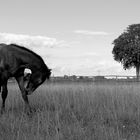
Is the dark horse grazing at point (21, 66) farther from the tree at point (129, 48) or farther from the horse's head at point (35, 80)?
the tree at point (129, 48)

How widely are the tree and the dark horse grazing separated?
1876 inches

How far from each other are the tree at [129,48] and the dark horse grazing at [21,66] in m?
47.7

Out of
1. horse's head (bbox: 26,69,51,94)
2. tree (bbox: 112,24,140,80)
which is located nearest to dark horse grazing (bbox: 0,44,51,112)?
horse's head (bbox: 26,69,51,94)

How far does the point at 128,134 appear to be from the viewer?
19.0ft

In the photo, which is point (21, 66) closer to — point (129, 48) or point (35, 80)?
point (35, 80)

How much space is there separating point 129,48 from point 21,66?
49469 millimetres

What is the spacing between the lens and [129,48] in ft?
188

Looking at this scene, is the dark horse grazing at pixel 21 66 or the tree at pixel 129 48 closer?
the dark horse grazing at pixel 21 66

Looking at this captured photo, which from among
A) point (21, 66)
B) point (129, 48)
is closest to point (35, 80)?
point (21, 66)

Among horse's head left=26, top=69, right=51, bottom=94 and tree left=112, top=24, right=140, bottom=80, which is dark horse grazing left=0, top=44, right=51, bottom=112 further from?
tree left=112, top=24, right=140, bottom=80

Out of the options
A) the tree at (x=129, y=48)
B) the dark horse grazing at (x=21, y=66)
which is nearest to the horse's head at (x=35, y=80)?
the dark horse grazing at (x=21, y=66)

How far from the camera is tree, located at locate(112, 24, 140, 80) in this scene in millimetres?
56625

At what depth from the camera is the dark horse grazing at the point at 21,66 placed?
9309 mm

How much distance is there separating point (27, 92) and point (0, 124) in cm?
292
